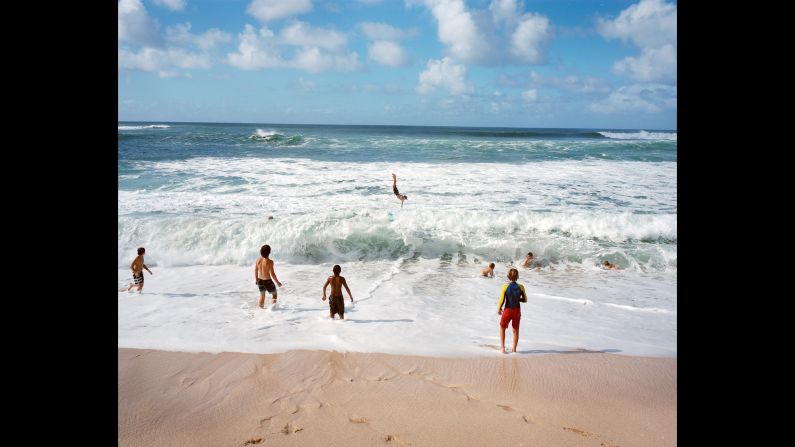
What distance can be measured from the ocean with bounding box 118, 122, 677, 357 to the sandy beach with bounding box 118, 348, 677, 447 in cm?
47

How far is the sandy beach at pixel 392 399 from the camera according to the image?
452 cm

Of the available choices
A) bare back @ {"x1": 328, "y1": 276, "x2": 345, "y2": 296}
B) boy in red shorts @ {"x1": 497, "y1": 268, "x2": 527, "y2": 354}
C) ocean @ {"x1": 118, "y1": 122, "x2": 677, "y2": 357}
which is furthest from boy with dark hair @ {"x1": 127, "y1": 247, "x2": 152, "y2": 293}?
boy in red shorts @ {"x1": 497, "y1": 268, "x2": 527, "y2": 354}

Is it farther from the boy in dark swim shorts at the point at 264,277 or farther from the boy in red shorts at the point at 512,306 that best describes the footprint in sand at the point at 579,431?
the boy in dark swim shorts at the point at 264,277

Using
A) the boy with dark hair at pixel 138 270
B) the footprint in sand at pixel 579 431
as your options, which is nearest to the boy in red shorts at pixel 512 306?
the footprint in sand at pixel 579 431

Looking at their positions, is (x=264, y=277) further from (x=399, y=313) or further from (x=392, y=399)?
(x=392, y=399)

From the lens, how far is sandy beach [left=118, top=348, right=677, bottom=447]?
14.8 feet

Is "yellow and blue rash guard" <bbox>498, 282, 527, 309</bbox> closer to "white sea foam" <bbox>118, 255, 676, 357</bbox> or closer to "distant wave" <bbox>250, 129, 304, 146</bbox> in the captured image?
"white sea foam" <bbox>118, 255, 676, 357</bbox>

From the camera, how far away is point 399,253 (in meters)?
12.1

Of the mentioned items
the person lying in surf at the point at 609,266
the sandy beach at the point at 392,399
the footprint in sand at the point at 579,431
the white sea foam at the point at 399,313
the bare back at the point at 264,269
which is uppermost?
the bare back at the point at 264,269

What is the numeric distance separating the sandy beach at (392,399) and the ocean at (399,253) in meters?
0.47

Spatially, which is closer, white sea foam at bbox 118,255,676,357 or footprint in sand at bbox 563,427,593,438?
footprint in sand at bbox 563,427,593,438
